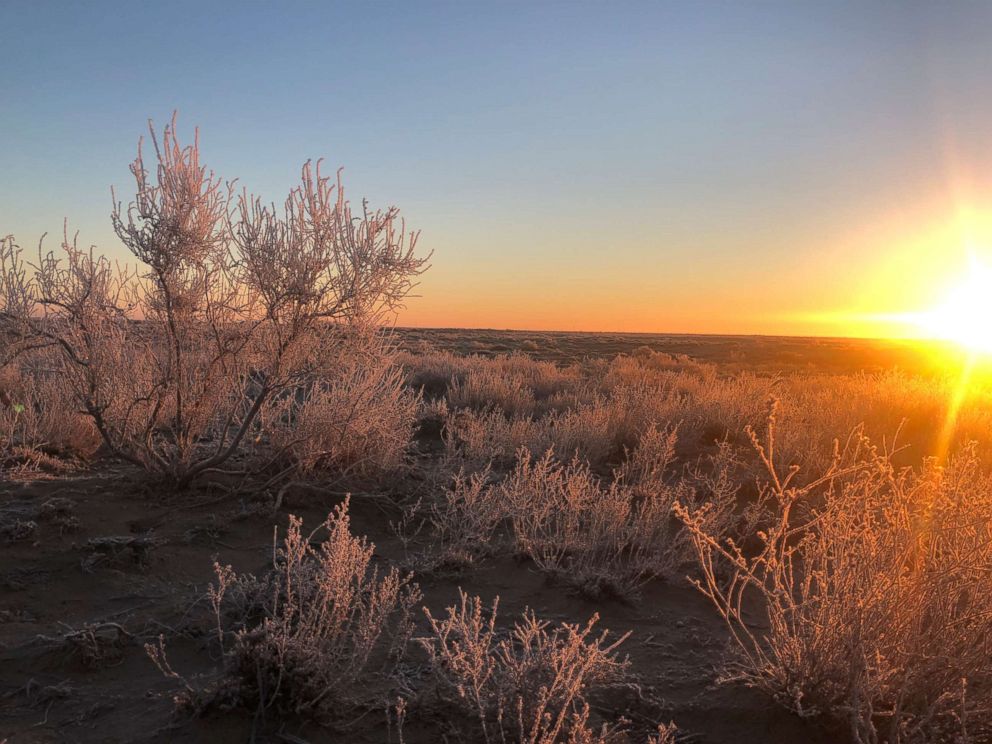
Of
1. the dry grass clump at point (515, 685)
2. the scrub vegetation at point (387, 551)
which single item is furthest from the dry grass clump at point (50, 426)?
the dry grass clump at point (515, 685)

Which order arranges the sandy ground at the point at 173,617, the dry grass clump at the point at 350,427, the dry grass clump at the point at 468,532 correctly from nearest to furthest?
the sandy ground at the point at 173,617 < the dry grass clump at the point at 468,532 < the dry grass clump at the point at 350,427

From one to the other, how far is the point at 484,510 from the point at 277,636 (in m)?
2.45

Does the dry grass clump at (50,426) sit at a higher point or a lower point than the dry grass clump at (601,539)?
higher

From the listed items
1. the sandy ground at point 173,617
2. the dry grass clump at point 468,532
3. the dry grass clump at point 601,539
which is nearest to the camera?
the sandy ground at point 173,617

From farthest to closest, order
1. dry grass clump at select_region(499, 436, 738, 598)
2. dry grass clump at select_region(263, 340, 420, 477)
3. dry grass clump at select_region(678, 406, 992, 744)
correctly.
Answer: dry grass clump at select_region(263, 340, 420, 477) < dry grass clump at select_region(499, 436, 738, 598) < dry grass clump at select_region(678, 406, 992, 744)

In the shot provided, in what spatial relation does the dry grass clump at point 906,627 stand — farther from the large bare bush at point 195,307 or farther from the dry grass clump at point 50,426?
the dry grass clump at point 50,426

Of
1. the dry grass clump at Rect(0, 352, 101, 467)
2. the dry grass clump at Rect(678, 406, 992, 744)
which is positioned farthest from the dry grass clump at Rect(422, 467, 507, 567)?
the dry grass clump at Rect(0, 352, 101, 467)

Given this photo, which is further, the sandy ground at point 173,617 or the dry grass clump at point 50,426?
the dry grass clump at point 50,426

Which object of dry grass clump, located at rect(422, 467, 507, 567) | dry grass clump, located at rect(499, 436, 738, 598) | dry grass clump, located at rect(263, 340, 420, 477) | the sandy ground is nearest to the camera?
the sandy ground

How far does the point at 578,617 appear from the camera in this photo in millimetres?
4023

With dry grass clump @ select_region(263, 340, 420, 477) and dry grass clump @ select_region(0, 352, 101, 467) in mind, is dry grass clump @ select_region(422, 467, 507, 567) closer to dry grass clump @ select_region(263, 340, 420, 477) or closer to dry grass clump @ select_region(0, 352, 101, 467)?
dry grass clump @ select_region(263, 340, 420, 477)

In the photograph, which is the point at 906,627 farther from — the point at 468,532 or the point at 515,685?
the point at 468,532

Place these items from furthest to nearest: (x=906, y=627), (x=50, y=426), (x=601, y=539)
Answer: (x=50, y=426)
(x=601, y=539)
(x=906, y=627)

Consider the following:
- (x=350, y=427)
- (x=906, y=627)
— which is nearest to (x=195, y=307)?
(x=350, y=427)
